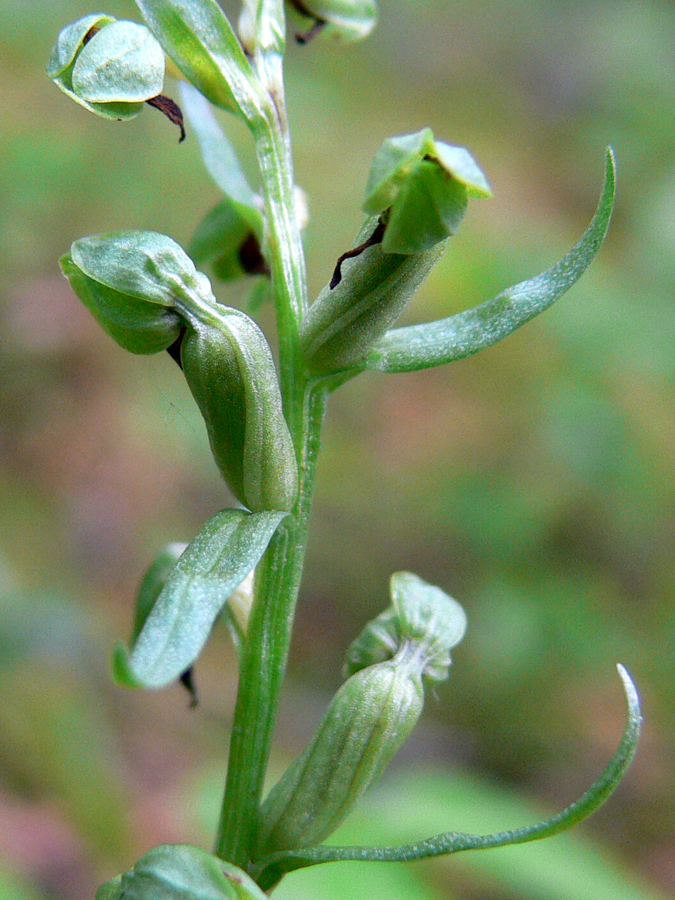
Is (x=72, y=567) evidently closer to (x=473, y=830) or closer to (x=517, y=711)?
(x=517, y=711)

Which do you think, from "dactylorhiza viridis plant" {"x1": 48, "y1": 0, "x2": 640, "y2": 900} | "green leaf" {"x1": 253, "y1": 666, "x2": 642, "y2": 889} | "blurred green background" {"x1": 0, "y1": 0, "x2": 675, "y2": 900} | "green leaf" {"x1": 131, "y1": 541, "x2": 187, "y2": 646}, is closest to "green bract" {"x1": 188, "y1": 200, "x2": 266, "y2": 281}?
"dactylorhiza viridis plant" {"x1": 48, "y1": 0, "x2": 640, "y2": 900}

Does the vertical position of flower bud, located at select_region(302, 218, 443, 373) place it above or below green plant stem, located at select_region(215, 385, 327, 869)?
above

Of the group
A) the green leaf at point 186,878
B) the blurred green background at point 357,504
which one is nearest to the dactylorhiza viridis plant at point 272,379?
the green leaf at point 186,878

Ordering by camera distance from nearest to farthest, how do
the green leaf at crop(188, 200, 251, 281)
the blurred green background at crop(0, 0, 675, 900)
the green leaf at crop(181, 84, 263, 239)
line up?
the green leaf at crop(181, 84, 263, 239), the green leaf at crop(188, 200, 251, 281), the blurred green background at crop(0, 0, 675, 900)

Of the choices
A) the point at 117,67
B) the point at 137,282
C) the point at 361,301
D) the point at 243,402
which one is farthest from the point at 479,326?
the point at 117,67

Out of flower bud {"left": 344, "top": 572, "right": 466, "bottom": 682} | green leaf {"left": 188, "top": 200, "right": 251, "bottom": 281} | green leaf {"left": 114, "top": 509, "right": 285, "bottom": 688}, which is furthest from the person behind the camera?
green leaf {"left": 188, "top": 200, "right": 251, "bottom": 281}

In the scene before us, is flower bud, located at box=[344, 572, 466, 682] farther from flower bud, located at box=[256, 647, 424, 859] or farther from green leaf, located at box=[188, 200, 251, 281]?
green leaf, located at box=[188, 200, 251, 281]

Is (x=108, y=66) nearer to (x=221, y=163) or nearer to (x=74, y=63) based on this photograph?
(x=74, y=63)
